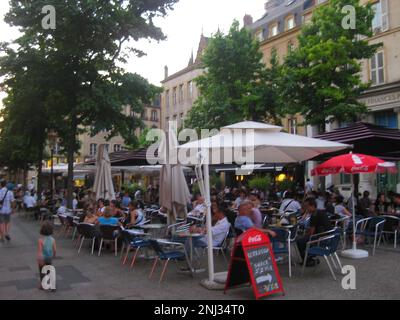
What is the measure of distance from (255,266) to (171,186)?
16.3 feet

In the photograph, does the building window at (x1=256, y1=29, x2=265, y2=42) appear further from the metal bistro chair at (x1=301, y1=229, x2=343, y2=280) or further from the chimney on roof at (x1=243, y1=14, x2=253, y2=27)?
the metal bistro chair at (x1=301, y1=229, x2=343, y2=280)

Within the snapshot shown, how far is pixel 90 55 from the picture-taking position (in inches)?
674

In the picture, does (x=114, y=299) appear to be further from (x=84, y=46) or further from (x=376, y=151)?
(x=84, y=46)

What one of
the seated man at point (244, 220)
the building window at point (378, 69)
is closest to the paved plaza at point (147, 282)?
the seated man at point (244, 220)

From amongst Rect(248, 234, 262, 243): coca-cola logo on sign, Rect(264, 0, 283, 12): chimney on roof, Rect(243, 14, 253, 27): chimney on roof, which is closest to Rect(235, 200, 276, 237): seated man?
Rect(248, 234, 262, 243): coca-cola logo on sign

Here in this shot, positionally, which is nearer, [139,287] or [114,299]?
[114,299]

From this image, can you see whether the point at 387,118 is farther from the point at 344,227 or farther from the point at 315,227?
the point at 315,227

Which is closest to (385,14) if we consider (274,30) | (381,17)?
(381,17)

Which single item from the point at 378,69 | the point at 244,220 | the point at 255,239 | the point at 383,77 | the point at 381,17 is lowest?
the point at 255,239

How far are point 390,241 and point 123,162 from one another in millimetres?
9075

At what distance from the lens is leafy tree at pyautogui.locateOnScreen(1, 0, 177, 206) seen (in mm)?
16078

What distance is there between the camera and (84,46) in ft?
54.5
